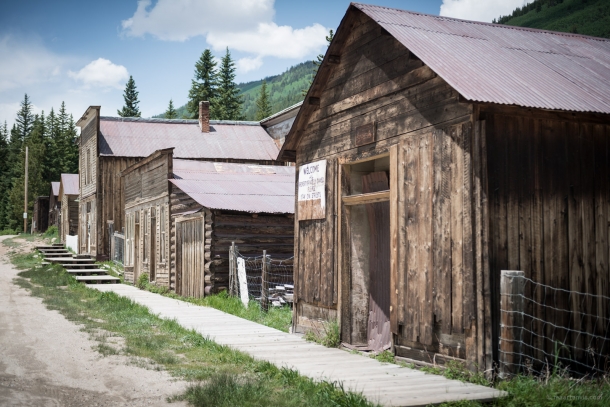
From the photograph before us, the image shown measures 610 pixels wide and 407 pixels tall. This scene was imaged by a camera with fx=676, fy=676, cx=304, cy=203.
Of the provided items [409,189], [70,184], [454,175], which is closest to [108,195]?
[70,184]

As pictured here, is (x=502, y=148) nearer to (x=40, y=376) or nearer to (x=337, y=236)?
(x=337, y=236)

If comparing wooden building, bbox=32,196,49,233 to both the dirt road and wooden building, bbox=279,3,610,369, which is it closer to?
the dirt road

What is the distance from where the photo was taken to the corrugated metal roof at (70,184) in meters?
45.8

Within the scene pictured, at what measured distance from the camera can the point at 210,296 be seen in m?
18.6

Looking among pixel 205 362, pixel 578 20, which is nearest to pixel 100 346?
pixel 205 362

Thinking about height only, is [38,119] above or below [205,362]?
above

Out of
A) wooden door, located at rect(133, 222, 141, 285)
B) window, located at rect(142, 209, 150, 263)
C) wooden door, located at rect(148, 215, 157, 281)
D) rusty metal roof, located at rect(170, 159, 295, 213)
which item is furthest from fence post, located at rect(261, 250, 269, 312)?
wooden door, located at rect(133, 222, 141, 285)

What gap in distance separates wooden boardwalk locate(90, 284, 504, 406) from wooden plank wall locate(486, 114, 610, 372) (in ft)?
3.63

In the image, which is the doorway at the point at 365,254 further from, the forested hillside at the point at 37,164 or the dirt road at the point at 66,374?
the forested hillside at the point at 37,164

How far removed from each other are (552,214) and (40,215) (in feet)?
199

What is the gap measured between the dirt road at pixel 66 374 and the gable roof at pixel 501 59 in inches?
197

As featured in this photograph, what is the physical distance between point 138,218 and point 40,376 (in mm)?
19093

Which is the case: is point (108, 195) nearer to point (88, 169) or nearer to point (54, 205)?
point (88, 169)

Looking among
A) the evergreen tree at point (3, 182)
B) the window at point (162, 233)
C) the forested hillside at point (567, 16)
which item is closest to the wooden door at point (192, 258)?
the window at point (162, 233)
